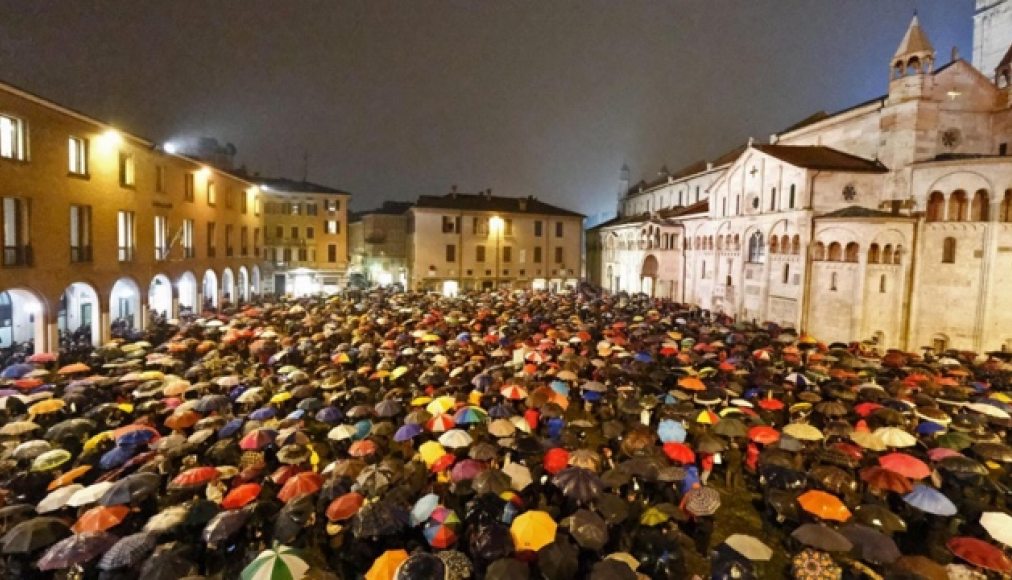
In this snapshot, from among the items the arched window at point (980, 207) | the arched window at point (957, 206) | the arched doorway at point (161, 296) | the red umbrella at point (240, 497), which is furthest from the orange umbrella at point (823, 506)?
the arched doorway at point (161, 296)

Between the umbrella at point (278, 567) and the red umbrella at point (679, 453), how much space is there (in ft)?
24.9

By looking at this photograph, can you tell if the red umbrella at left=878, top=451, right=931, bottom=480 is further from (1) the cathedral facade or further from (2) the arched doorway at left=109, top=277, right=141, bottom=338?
(2) the arched doorway at left=109, top=277, right=141, bottom=338

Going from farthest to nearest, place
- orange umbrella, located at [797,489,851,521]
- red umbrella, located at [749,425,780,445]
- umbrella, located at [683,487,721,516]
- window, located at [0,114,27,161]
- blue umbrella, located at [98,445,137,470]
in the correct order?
window, located at [0,114,27,161]
red umbrella, located at [749,425,780,445]
blue umbrella, located at [98,445,137,470]
umbrella, located at [683,487,721,516]
orange umbrella, located at [797,489,851,521]

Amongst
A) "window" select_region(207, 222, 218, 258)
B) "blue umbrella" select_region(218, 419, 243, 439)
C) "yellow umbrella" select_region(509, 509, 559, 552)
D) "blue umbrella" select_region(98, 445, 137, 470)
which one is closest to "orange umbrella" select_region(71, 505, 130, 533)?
"blue umbrella" select_region(98, 445, 137, 470)

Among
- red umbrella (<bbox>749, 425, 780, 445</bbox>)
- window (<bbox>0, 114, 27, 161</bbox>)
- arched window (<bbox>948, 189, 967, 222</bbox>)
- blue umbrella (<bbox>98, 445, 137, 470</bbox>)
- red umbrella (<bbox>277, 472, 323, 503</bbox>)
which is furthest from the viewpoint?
arched window (<bbox>948, 189, 967, 222</bbox>)

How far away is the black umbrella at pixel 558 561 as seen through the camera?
741 centimetres

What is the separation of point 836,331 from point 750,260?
8.79 metres

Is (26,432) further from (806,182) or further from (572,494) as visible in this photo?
(806,182)

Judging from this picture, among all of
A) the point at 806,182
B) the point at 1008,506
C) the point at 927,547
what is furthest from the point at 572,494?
the point at 806,182

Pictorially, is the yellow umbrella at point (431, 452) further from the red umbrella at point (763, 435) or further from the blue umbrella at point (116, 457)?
the red umbrella at point (763, 435)

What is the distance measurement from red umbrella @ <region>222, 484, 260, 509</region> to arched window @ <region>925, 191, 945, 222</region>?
35.9 metres

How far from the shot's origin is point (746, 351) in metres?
23.1

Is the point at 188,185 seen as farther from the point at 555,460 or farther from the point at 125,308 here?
the point at 555,460

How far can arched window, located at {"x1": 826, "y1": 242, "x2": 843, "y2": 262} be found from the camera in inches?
1243
